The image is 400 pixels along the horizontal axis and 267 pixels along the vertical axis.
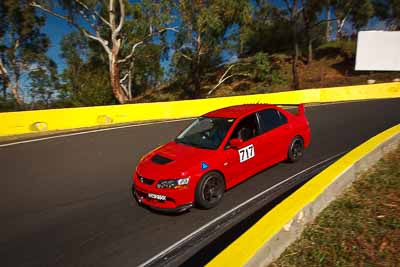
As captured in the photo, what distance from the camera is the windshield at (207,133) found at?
5.46 m

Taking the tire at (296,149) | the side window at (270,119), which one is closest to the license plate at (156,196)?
the side window at (270,119)

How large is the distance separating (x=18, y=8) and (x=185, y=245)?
32.1 metres

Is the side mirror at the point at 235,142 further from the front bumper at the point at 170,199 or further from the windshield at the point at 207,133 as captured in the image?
the front bumper at the point at 170,199

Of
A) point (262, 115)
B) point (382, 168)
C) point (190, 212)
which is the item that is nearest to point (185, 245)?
point (190, 212)

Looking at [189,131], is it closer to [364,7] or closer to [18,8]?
[18,8]

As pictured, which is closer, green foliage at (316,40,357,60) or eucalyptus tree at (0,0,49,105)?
eucalyptus tree at (0,0,49,105)

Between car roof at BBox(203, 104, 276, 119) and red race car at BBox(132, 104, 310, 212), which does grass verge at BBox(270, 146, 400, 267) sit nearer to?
red race car at BBox(132, 104, 310, 212)

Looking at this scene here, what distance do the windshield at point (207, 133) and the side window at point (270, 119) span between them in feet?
2.68

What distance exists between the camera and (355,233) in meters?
3.47

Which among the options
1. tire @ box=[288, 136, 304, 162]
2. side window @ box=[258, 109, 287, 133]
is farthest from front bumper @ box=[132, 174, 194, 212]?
tire @ box=[288, 136, 304, 162]

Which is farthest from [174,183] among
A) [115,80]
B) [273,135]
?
[115,80]

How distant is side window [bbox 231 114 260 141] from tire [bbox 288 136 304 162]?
131 cm

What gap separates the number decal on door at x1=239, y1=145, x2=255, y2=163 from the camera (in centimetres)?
547

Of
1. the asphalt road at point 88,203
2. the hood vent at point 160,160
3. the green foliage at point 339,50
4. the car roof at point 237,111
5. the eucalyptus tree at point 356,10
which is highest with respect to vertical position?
the eucalyptus tree at point 356,10
